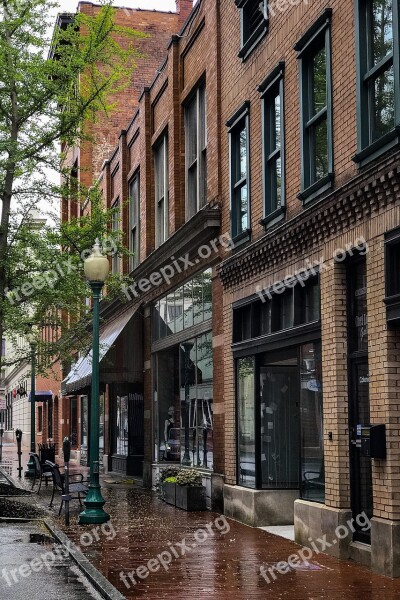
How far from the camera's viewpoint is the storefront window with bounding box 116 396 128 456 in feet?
94.2

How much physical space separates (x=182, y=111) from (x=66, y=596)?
46.7 feet

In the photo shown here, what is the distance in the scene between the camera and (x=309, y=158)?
43.9 ft

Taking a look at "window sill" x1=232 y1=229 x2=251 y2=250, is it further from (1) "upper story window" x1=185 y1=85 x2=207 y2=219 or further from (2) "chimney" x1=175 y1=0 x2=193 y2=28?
(2) "chimney" x1=175 y1=0 x2=193 y2=28

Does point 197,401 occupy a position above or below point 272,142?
below

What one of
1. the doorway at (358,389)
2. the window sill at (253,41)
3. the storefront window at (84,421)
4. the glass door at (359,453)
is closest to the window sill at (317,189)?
the doorway at (358,389)

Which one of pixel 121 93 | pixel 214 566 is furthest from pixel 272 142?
pixel 121 93

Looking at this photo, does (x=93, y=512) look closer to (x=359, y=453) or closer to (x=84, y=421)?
(x=359, y=453)

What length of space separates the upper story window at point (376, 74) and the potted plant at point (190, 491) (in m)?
8.58

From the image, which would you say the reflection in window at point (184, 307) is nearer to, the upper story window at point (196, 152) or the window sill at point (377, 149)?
the upper story window at point (196, 152)

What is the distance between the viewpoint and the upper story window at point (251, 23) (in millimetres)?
15680

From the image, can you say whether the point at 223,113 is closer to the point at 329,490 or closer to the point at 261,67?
the point at 261,67

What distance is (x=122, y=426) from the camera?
1156 inches

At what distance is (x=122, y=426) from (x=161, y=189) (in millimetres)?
8977

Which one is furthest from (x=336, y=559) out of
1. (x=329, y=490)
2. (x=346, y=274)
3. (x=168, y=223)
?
(x=168, y=223)
